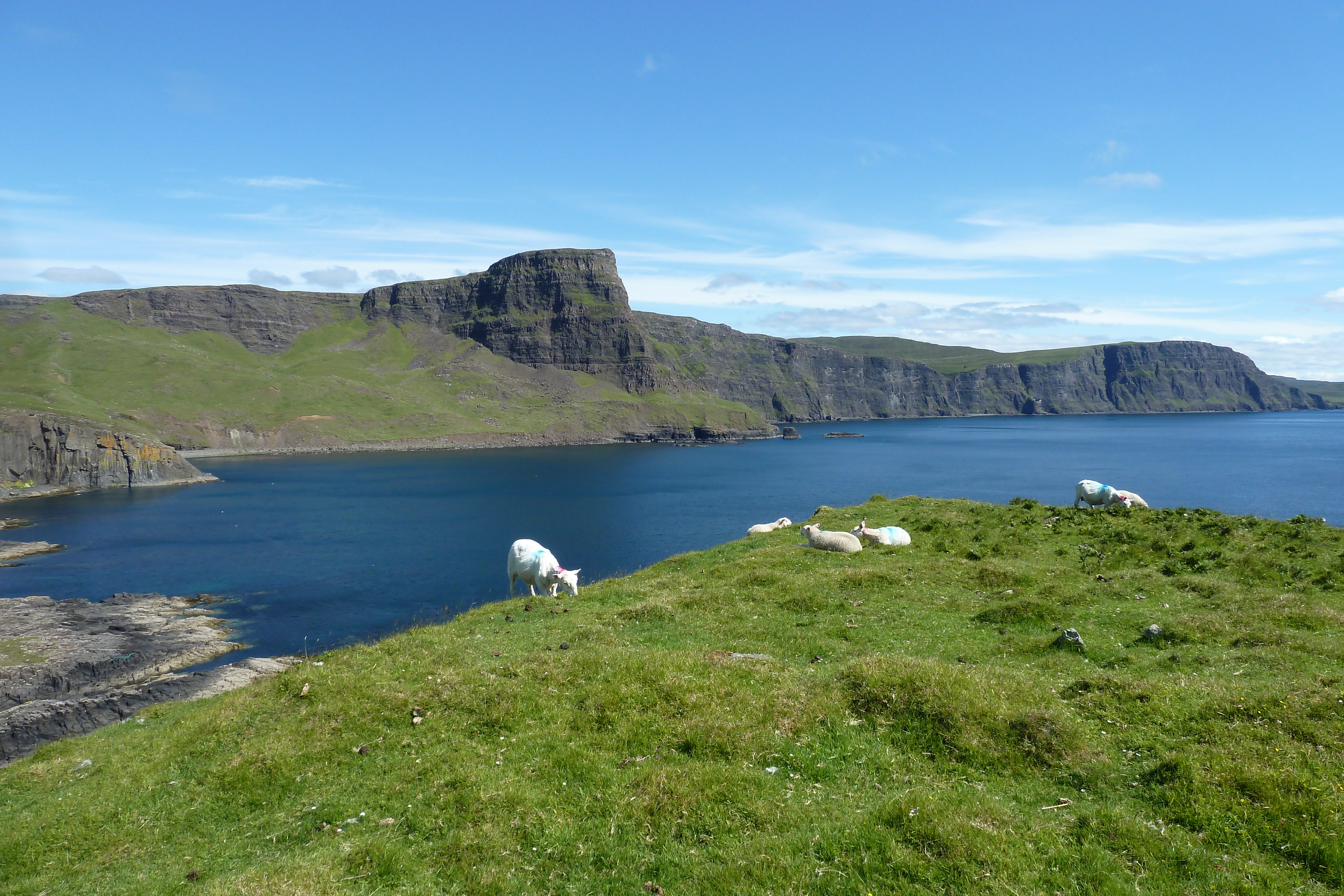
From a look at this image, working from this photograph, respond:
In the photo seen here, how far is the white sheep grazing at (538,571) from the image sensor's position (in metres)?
30.3

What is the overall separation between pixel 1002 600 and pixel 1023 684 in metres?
9.58

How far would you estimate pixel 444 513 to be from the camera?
341ft

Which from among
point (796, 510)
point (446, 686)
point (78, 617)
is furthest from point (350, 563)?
point (446, 686)

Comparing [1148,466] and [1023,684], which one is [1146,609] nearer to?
[1023,684]

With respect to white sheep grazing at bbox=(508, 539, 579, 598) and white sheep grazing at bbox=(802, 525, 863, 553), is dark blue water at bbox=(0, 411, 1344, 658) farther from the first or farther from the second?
white sheep grazing at bbox=(802, 525, 863, 553)

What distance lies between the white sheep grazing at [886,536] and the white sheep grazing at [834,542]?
44 centimetres

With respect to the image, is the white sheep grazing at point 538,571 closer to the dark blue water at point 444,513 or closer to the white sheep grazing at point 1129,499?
the dark blue water at point 444,513

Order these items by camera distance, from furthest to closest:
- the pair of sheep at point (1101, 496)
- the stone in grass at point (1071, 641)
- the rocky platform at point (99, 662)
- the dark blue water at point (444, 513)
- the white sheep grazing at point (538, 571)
Result: the dark blue water at point (444, 513)
the pair of sheep at point (1101, 496)
the rocky platform at point (99, 662)
the white sheep grazing at point (538, 571)
the stone in grass at point (1071, 641)

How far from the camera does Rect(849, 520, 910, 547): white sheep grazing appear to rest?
33.6 m

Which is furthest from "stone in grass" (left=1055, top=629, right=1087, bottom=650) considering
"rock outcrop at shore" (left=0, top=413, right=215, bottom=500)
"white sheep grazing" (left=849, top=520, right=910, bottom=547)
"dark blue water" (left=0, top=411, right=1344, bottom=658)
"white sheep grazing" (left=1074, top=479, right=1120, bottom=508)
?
"rock outcrop at shore" (left=0, top=413, right=215, bottom=500)

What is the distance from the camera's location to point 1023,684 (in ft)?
45.8

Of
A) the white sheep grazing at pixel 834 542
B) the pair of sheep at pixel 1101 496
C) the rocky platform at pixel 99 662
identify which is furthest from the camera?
the pair of sheep at pixel 1101 496

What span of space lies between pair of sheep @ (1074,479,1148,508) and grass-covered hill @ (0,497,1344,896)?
21657 millimetres

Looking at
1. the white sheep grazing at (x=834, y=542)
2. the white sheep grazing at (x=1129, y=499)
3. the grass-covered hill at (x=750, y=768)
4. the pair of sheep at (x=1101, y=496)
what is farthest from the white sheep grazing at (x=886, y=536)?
the white sheep grazing at (x=1129, y=499)
